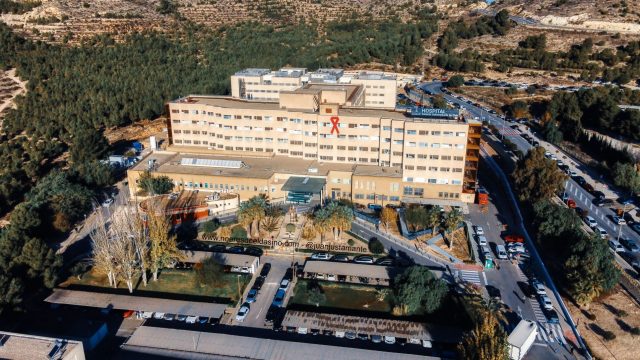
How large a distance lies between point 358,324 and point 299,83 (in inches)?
3172

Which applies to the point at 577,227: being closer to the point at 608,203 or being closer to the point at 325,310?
the point at 608,203

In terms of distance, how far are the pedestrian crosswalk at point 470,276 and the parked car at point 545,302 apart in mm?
7056

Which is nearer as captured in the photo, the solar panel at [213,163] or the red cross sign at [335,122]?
the red cross sign at [335,122]

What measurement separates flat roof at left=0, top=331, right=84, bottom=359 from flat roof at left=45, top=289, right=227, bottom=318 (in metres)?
12.1

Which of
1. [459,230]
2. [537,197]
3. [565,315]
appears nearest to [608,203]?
[537,197]

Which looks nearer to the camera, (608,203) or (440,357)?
(440,357)

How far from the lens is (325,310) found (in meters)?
58.1

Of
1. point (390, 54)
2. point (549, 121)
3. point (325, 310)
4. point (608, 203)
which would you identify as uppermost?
point (390, 54)

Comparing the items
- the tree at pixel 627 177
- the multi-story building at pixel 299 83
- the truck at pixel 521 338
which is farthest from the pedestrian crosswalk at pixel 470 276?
the multi-story building at pixel 299 83

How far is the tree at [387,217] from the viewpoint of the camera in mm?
74938

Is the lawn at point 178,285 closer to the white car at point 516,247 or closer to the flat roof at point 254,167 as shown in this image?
the flat roof at point 254,167

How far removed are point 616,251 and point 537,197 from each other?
13.8 meters

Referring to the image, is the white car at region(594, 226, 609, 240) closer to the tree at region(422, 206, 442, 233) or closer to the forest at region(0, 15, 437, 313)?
the tree at region(422, 206, 442, 233)

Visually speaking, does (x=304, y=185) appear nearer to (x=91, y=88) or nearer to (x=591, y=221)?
(x=591, y=221)
